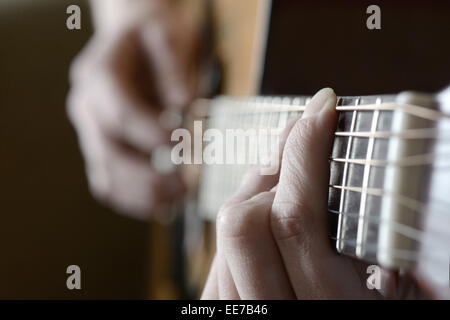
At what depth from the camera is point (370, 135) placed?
0.33 metres

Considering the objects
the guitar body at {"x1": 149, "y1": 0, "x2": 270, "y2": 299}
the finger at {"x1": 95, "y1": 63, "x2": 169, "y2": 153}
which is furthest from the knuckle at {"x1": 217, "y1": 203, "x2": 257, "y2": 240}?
the finger at {"x1": 95, "y1": 63, "x2": 169, "y2": 153}

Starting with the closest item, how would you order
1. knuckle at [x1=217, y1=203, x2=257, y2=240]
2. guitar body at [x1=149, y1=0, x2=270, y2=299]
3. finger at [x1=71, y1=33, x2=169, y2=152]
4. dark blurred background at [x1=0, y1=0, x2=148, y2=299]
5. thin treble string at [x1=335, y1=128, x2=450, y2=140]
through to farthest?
thin treble string at [x1=335, y1=128, x2=450, y2=140], knuckle at [x1=217, y1=203, x2=257, y2=240], guitar body at [x1=149, y1=0, x2=270, y2=299], finger at [x1=71, y1=33, x2=169, y2=152], dark blurred background at [x1=0, y1=0, x2=148, y2=299]

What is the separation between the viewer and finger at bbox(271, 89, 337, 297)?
38 centimetres

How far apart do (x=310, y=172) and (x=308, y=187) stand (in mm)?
12

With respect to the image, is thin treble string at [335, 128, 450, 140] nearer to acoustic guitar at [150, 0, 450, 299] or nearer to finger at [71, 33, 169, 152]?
acoustic guitar at [150, 0, 450, 299]

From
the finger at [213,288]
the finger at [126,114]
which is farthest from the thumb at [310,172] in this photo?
the finger at [126,114]

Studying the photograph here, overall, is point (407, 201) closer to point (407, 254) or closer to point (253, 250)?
point (407, 254)

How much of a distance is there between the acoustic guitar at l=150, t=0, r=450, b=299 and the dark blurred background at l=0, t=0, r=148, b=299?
0.36 meters
